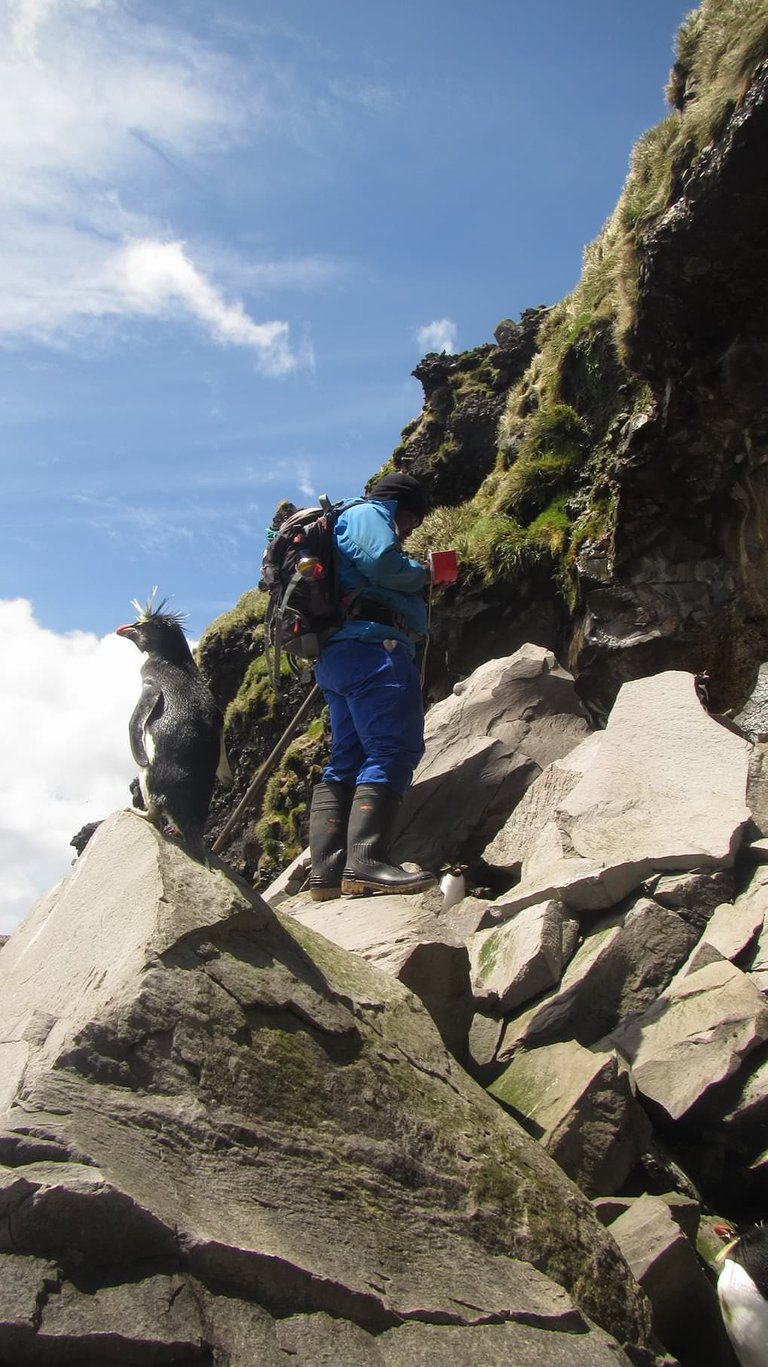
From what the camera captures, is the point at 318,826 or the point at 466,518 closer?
the point at 318,826

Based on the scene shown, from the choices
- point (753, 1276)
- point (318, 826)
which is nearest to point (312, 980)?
point (753, 1276)

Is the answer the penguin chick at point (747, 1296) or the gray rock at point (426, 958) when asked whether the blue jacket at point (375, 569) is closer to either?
the gray rock at point (426, 958)

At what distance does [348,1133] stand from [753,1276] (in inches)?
68.5

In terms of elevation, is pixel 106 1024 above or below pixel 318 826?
below

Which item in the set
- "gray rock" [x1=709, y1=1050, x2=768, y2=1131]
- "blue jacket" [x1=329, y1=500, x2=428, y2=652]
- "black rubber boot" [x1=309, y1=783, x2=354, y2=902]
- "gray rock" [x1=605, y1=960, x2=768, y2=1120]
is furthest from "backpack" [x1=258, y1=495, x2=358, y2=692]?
"gray rock" [x1=709, y1=1050, x2=768, y2=1131]

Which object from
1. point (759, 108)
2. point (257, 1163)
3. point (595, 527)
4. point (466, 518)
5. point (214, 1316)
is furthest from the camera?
point (466, 518)

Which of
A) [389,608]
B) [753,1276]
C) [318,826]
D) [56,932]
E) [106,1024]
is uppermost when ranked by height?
[389,608]

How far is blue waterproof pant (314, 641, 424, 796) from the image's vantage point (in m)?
7.29

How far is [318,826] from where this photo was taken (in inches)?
305

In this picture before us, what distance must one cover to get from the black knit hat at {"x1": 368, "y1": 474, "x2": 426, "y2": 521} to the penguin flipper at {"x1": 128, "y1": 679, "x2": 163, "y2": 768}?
2614mm

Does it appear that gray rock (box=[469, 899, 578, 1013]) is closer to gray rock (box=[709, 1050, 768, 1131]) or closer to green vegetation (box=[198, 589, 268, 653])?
gray rock (box=[709, 1050, 768, 1131])

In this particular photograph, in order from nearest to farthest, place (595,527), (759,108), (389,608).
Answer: (389,608), (759,108), (595,527)

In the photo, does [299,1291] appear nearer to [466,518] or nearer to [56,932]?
[56,932]

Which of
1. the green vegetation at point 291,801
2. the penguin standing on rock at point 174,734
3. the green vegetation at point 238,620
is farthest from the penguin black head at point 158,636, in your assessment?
the green vegetation at point 238,620
